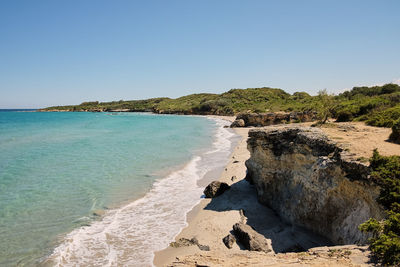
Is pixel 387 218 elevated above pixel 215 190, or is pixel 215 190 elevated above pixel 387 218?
pixel 387 218

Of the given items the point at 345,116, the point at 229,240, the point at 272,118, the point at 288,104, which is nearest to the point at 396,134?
the point at 229,240

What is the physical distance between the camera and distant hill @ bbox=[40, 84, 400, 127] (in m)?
20.5

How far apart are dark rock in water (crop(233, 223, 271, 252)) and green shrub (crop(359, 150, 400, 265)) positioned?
12.3 feet

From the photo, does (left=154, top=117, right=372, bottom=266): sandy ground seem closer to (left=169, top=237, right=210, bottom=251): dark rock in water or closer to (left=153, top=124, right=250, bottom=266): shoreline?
(left=153, top=124, right=250, bottom=266): shoreline

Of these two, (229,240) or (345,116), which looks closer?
(229,240)

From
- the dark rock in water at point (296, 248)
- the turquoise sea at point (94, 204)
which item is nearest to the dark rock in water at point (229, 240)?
the dark rock in water at point (296, 248)

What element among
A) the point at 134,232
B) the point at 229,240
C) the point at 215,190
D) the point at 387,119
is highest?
the point at 387,119

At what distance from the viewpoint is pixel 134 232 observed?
34.1ft

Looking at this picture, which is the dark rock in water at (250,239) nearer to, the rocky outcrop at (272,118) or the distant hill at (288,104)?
the distant hill at (288,104)

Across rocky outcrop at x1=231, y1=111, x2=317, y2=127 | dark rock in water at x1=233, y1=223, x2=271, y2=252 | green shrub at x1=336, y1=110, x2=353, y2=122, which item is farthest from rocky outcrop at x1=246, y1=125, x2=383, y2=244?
rocky outcrop at x1=231, y1=111, x2=317, y2=127

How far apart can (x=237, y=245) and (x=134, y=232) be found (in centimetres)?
454

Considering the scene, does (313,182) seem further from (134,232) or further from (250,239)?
(134,232)

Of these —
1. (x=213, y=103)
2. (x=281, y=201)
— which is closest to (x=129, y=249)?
(x=281, y=201)

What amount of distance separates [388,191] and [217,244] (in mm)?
5959
